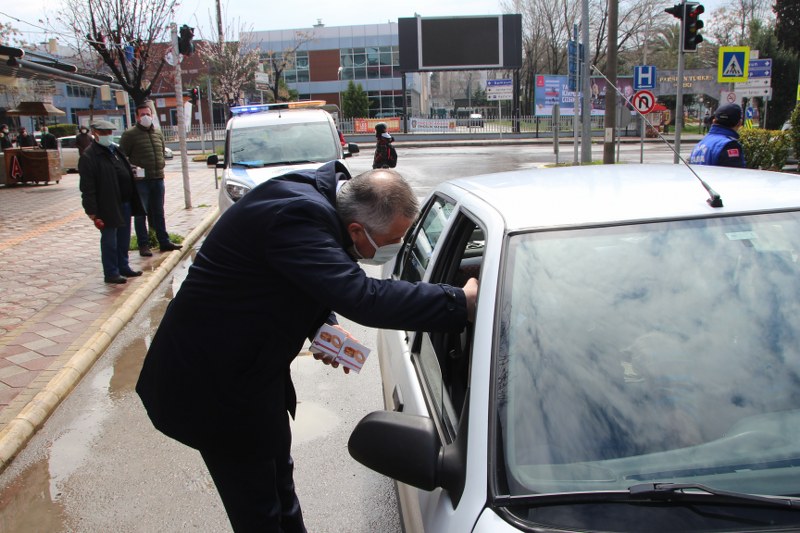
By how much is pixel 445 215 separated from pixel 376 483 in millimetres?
1534

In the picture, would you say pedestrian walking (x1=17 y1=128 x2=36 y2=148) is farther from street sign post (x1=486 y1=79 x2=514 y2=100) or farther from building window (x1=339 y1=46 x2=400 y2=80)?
building window (x1=339 y1=46 x2=400 y2=80)

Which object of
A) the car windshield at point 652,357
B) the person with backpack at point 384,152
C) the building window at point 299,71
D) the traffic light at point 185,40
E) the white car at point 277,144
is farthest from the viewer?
the building window at point 299,71

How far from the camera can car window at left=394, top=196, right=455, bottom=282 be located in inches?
119

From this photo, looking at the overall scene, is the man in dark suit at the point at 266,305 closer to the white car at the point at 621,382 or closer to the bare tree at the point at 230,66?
the white car at the point at 621,382

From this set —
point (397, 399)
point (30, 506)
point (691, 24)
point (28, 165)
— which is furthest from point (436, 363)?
point (28, 165)

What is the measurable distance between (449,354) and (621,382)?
0.86 meters

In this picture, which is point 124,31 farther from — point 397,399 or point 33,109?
point 397,399

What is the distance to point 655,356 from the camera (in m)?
1.76

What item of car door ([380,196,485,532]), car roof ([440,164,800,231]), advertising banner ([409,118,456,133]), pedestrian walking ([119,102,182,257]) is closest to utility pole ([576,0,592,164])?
pedestrian walking ([119,102,182,257])

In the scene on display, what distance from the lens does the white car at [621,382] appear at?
148 cm

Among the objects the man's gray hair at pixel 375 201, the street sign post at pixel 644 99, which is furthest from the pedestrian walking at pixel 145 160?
the street sign post at pixel 644 99

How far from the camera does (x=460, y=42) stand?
3944 centimetres

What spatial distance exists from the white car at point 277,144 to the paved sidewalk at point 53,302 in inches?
56.4

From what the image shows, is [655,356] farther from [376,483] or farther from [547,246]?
[376,483]
